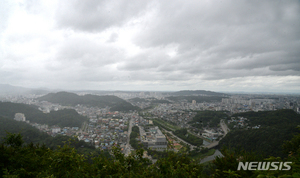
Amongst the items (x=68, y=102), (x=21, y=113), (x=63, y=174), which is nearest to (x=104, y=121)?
(x=21, y=113)

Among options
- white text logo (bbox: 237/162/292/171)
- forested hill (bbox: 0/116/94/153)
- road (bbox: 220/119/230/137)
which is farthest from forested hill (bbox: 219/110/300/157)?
forested hill (bbox: 0/116/94/153)

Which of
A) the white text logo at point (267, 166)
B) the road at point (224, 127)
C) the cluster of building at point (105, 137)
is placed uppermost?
the white text logo at point (267, 166)

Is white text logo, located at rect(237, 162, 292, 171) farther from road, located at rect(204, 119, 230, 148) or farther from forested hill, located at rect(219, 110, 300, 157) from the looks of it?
road, located at rect(204, 119, 230, 148)

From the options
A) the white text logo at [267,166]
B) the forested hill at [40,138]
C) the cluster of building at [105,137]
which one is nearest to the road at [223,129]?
the cluster of building at [105,137]

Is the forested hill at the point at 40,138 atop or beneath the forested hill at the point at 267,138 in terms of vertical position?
beneath

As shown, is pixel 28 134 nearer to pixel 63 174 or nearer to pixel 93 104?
pixel 63 174

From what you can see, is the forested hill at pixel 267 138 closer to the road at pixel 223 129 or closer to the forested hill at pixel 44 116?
the road at pixel 223 129

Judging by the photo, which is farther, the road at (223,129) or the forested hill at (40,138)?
the road at (223,129)

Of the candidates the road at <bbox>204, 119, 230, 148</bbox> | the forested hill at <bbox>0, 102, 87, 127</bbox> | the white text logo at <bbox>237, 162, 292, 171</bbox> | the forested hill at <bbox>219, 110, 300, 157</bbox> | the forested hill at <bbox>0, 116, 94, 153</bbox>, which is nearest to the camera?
the white text logo at <bbox>237, 162, 292, 171</bbox>
